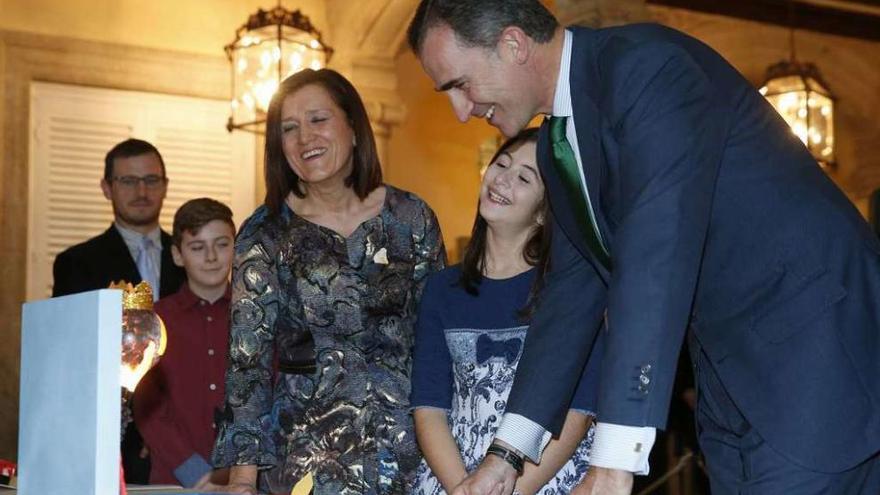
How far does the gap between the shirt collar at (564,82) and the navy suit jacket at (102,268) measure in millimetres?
3444

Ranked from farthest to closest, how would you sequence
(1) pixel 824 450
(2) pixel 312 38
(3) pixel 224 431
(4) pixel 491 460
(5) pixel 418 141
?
(5) pixel 418 141, (2) pixel 312 38, (3) pixel 224 431, (4) pixel 491 460, (1) pixel 824 450

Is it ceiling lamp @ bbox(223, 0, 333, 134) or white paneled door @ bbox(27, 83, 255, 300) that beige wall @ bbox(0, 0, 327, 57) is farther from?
ceiling lamp @ bbox(223, 0, 333, 134)

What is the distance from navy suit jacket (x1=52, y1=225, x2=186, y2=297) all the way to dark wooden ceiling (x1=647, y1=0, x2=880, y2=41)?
20.6 feet

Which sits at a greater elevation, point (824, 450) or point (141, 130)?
point (141, 130)

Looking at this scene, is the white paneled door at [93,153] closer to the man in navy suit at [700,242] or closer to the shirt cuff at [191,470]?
the shirt cuff at [191,470]

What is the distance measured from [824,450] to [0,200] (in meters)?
7.05

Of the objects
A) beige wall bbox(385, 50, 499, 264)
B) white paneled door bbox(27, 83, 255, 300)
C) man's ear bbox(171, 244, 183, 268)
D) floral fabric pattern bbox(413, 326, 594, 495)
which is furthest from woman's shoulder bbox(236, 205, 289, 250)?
beige wall bbox(385, 50, 499, 264)

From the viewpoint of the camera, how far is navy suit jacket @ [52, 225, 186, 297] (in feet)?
18.6

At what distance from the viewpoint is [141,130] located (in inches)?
354

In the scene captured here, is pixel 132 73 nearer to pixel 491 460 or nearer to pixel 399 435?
pixel 399 435

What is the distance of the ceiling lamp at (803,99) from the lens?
9.54m

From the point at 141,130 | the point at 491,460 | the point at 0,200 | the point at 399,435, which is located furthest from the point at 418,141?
the point at 491,460

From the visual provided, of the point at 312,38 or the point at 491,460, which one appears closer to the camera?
the point at 491,460

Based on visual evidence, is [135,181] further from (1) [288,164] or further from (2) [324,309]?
(2) [324,309]
